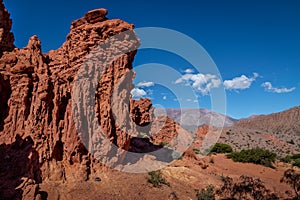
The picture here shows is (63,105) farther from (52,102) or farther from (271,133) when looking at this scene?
(271,133)

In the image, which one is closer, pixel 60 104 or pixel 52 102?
pixel 52 102

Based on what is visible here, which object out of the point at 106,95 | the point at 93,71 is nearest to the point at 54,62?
the point at 93,71

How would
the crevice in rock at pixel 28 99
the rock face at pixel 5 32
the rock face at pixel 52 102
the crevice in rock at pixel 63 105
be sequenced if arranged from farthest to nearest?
the rock face at pixel 5 32
the crevice in rock at pixel 63 105
the crevice in rock at pixel 28 99
the rock face at pixel 52 102

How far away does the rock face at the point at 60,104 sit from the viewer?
11883 millimetres

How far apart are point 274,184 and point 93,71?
59.0ft

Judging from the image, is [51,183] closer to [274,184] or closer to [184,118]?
[274,184]

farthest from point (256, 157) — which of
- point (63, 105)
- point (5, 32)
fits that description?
point (5, 32)

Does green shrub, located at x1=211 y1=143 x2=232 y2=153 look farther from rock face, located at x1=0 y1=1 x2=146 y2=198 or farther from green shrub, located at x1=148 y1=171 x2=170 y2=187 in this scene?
rock face, located at x1=0 y1=1 x2=146 y2=198

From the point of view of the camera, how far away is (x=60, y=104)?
525 inches

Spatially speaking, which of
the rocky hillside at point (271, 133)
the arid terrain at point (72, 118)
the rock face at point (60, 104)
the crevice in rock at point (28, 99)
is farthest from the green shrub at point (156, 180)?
the rocky hillside at point (271, 133)

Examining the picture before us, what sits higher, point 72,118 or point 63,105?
point 63,105

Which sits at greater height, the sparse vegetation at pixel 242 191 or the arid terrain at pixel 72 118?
the arid terrain at pixel 72 118

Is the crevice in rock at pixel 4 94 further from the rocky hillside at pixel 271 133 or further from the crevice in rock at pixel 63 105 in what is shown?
the rocky hillside at pixel 271 133

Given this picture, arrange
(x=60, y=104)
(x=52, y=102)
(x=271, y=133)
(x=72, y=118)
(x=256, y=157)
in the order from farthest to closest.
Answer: (x=271, y=133)
(x=256, y=157)
(x=60, y=104)
(x=52, y=102)
(x=72, y=118)
